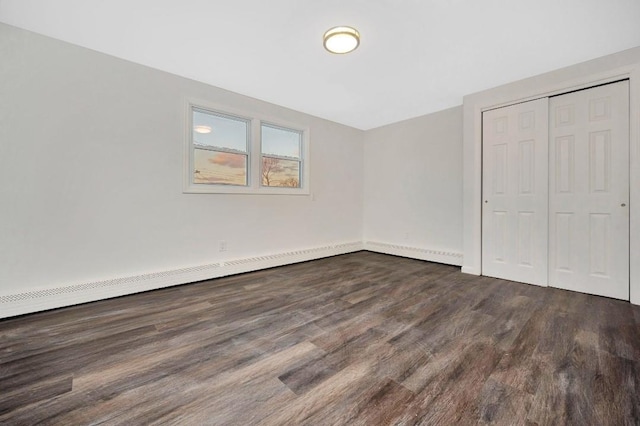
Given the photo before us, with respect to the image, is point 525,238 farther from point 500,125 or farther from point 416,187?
point 416,187

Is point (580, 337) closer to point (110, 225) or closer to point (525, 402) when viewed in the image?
point (525, 402)

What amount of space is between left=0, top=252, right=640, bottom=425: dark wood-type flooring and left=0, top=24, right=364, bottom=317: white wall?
0.51 m

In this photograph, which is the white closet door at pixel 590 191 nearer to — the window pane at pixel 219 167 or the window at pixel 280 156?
the window at pixel 280 156

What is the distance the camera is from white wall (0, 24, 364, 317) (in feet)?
7.30

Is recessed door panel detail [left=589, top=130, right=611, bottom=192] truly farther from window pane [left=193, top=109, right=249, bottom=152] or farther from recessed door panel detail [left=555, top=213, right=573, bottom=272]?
window pane [left=193, top=109, right=249, bottom=152]


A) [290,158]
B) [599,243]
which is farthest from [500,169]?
[290,158]

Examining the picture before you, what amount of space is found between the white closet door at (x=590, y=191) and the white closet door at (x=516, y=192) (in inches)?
3.9

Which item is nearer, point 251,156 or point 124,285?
point 124,285

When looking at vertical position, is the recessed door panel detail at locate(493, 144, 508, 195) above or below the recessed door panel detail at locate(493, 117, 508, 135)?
below

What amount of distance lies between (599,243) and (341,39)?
10.9 feet

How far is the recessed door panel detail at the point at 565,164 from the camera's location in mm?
2857

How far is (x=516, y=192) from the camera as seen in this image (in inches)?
126

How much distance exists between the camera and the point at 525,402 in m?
1.25

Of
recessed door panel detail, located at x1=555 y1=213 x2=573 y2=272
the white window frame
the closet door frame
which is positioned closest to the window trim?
the white window frame
